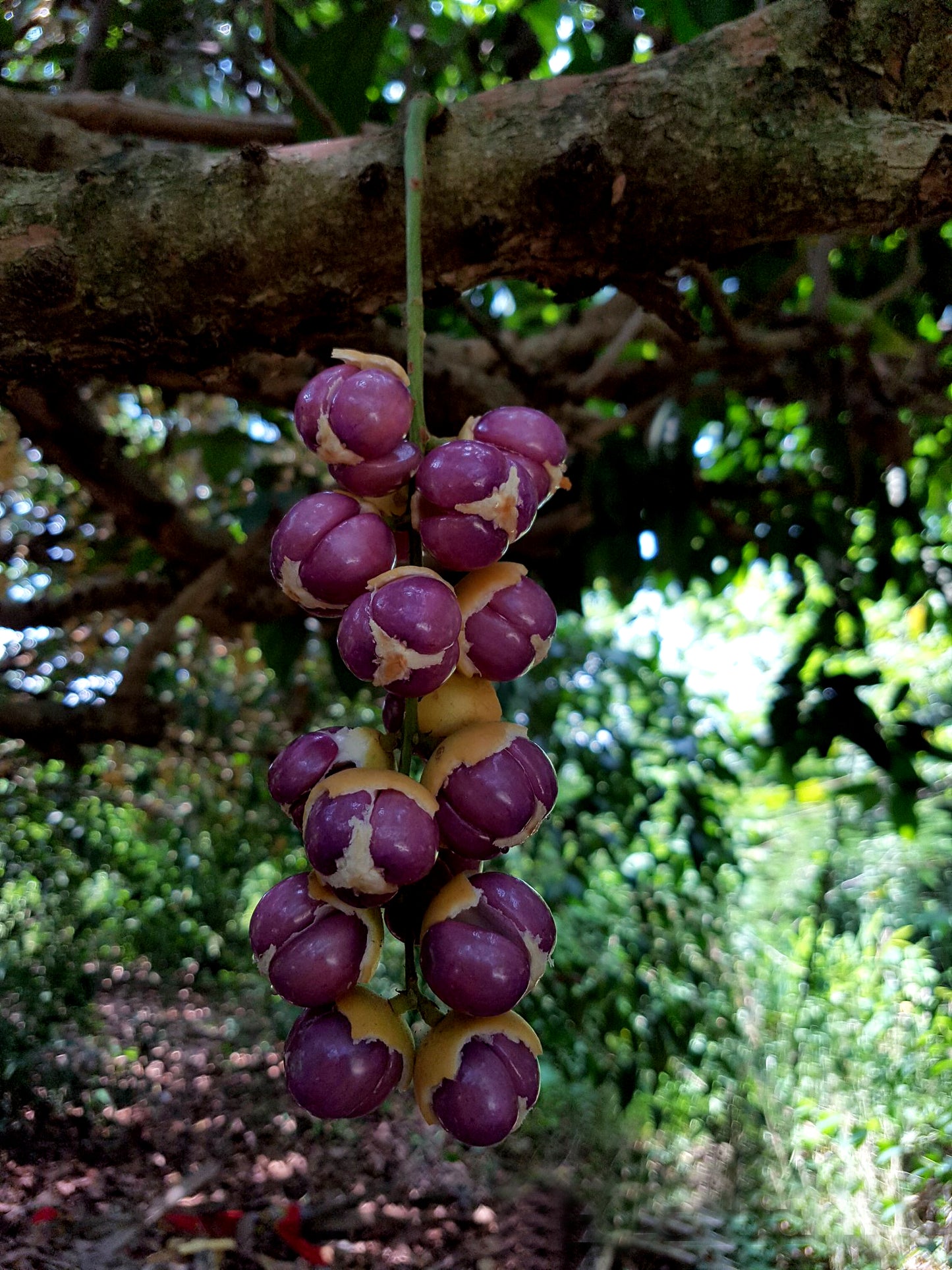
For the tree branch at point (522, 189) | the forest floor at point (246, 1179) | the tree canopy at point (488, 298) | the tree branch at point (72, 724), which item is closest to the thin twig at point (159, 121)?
the tree canopy at point (488, 298)

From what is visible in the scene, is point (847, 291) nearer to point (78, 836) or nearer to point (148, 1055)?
point (78, 836)

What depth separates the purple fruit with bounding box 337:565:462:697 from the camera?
Result: 0.54 m

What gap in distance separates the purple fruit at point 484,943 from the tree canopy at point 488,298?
0.54 meters

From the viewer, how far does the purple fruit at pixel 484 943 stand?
528 mm

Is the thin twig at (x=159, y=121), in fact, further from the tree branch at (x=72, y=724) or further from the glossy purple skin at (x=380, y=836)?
the tree branch at (x=72, y=724)

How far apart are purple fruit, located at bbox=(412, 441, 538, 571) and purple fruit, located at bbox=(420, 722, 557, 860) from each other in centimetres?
11

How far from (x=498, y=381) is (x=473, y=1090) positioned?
4.24ft

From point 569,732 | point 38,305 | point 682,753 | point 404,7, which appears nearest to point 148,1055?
point 569,732

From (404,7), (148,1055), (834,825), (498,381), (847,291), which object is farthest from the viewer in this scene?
(834,825)

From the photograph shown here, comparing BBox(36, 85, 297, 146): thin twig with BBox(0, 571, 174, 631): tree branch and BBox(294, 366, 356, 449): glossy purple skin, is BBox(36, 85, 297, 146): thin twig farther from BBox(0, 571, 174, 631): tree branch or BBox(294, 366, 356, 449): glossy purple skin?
BBox(0, 571, 174, 631): tree branch

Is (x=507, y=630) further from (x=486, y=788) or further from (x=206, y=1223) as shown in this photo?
(x=206, y=1223)

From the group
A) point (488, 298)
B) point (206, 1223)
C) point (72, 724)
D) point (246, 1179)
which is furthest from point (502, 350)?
point (246, 1179)

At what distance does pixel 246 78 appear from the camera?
205 cm

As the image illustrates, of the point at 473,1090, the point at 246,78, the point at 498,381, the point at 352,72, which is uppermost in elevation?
the point at 246,78
